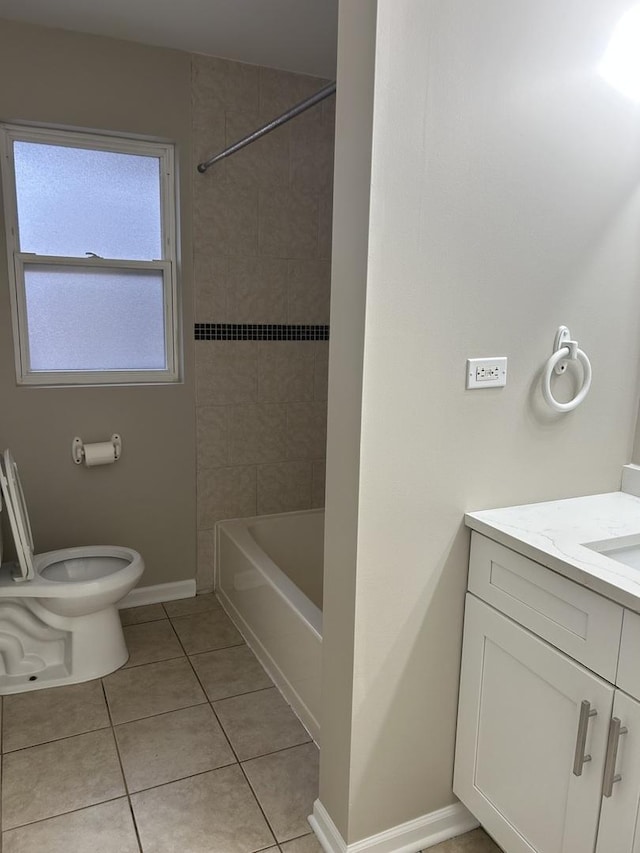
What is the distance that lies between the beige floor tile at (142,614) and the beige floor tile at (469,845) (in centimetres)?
162

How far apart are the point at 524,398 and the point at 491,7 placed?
0.90 metres

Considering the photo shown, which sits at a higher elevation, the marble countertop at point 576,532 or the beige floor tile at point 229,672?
the marble countertop at point 576,532

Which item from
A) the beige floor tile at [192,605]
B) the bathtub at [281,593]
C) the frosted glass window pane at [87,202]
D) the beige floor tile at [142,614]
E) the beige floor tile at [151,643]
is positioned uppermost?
the frosted glass window pane at [87,202]

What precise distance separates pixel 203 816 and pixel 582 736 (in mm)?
1100

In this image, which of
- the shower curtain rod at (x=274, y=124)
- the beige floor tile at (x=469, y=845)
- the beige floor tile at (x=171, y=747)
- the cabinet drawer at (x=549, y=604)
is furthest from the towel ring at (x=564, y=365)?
the beige floor tile at (x=171, y=747)

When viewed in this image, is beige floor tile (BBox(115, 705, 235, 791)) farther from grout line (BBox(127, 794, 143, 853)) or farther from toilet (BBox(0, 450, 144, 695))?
toilet (BBox(0, 450, 144, 695))

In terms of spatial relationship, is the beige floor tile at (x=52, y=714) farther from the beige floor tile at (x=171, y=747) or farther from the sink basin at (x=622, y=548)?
the sink basin at (x=622, y=548)

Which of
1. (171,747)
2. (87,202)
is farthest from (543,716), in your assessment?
(87,202)

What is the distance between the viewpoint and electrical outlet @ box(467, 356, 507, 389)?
157 cm

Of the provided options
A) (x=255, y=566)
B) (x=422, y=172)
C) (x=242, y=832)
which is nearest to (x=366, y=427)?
(x=422, y=172)

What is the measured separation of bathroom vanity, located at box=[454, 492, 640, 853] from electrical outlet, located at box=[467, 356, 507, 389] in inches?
13.0

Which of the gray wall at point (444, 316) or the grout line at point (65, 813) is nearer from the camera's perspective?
the gray wall at point (444, 316)

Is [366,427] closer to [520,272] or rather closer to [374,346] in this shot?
[374,346]

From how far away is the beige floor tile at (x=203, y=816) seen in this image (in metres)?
1.73
